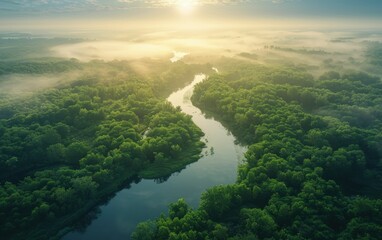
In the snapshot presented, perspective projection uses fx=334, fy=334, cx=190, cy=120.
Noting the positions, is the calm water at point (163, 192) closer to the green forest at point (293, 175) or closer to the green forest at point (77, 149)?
the green forest at point (77, 149)

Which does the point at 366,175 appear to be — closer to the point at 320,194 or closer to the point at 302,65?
the point at 320,194

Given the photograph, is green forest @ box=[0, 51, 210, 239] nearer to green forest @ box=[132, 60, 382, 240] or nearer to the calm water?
the calm water

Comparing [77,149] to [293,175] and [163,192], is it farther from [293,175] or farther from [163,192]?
[293,175]

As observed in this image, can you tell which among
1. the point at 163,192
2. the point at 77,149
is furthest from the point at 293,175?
the point at 77,149

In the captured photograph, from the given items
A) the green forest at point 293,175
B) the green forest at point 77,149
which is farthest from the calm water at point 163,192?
the green forest at point 293,175

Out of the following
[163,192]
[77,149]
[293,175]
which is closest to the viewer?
[293,175]

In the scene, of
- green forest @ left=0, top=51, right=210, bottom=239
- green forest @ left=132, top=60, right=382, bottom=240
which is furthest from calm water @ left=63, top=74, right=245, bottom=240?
green forest @ left=132, top=60, right=382, bottom=240
